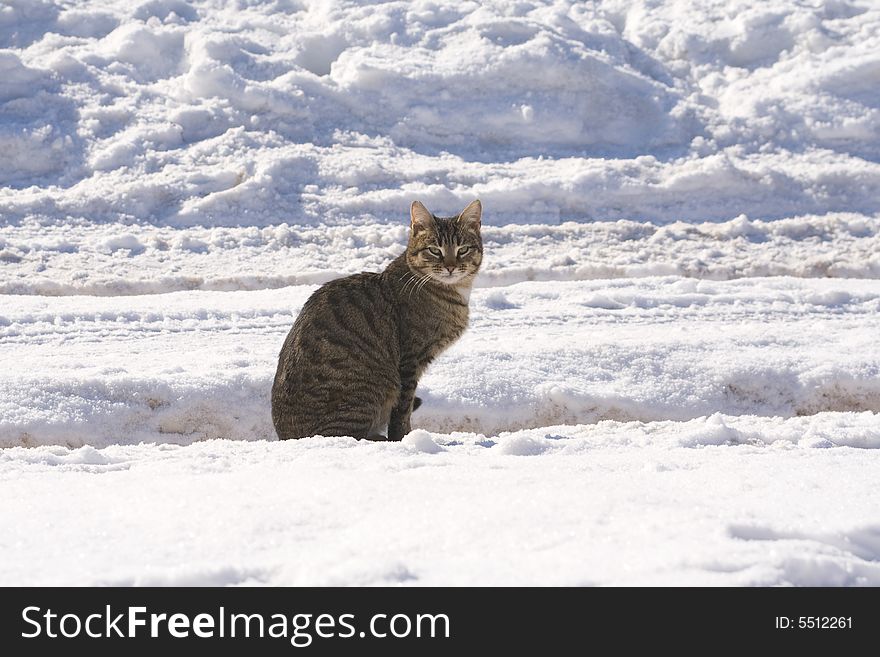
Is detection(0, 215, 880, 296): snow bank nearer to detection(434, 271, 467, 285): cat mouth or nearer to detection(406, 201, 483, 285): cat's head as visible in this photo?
detection(406, 201, 483, 285): cat's head

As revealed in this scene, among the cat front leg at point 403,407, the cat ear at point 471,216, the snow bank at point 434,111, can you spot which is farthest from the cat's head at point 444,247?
the snow bank at point 434,111

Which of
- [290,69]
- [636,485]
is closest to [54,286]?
[290,69]

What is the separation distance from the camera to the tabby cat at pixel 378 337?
407 centimetres

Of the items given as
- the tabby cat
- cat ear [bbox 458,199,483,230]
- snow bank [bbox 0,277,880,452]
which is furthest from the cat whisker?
snow bank [bbox 0,277,880,452]

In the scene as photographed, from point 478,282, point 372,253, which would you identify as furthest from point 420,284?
point 372,253

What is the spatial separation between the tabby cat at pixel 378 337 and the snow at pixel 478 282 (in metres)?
0.45

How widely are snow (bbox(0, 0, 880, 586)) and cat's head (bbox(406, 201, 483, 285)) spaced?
1.92ft

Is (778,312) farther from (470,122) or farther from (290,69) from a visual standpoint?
(290,69)

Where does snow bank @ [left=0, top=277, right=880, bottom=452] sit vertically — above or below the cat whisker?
below

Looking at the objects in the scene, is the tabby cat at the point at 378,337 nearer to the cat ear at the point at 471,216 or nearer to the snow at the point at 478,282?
the cat ear at the point at 471,216

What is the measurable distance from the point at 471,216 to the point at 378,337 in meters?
0.82

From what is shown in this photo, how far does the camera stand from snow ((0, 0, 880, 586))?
92.9 inches

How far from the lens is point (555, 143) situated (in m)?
8.15

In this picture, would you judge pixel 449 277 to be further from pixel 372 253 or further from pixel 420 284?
pixel 372 253
